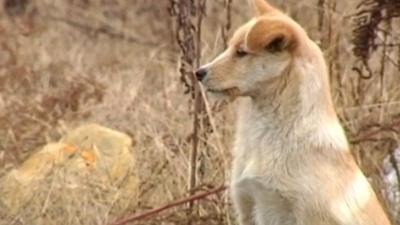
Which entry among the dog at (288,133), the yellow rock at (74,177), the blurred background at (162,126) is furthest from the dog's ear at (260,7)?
the yellow rock at (74,177)

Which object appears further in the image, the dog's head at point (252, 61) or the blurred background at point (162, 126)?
the blurred background at point (162, 126)

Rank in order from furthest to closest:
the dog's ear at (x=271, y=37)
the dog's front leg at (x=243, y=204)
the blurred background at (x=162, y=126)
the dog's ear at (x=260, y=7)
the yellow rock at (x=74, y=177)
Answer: the yellow rock at (x=74, y=177)
the blurred background at (x=162, y=126)
the dog's ear at (x=260, y=7)
the dog's front leg at (x=243, y=204)
the dog's ear at (x=271, y=37)

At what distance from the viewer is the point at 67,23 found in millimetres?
12930

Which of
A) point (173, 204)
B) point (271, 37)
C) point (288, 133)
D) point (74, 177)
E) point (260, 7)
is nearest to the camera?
point (271, 37)

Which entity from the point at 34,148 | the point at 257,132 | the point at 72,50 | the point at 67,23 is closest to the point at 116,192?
the point at 34,148

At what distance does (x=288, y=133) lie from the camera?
5957 mm

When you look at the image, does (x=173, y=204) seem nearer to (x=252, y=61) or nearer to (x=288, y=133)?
(x=288, y=133)

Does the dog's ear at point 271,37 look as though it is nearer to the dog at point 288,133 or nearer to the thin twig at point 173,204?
the dog at point 288,133

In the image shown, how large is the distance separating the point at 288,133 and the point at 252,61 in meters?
0.34

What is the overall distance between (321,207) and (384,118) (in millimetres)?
2217

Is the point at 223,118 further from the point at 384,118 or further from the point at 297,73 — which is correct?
the point at 297,73

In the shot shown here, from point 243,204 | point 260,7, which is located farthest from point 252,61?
point 243,204

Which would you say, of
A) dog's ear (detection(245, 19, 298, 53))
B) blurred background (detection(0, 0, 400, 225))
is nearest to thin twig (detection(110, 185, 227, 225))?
blurred background (detection(0, 0, 400, 225))

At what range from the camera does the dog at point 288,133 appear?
5812 mm
